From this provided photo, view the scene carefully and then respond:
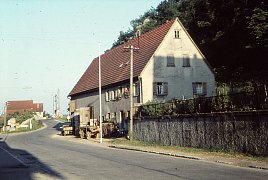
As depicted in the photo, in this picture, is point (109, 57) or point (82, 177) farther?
point (109, 57)

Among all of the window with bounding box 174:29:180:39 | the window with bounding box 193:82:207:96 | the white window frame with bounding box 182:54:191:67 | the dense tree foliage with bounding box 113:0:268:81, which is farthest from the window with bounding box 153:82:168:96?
the dense tree foliage with bounding box 113:0:268:81

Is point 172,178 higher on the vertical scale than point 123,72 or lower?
lower

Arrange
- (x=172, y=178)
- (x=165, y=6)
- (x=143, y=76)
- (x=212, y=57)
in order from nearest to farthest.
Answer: (x=172, y=178) → (x=143, y=76) → (x=212, y=57) → (x=165, y=6)

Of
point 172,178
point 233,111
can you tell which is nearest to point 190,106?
point 233,111

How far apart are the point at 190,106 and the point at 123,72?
63.7 ft

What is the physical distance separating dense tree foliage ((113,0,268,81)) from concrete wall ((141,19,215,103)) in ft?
21.4

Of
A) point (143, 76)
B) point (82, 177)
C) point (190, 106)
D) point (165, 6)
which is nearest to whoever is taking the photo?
point (82, 177)

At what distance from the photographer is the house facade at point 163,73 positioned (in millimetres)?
37438

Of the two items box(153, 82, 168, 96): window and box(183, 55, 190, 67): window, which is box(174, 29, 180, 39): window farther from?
box(153, 82, 168, 96): window

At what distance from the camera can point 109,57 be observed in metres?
50.9

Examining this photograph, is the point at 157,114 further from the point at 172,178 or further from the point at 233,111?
the point at 172,178

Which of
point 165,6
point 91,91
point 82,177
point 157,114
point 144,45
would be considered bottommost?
point 82,177

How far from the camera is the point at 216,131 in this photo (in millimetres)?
19891

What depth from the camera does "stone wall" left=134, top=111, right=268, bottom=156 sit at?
55.7ft
